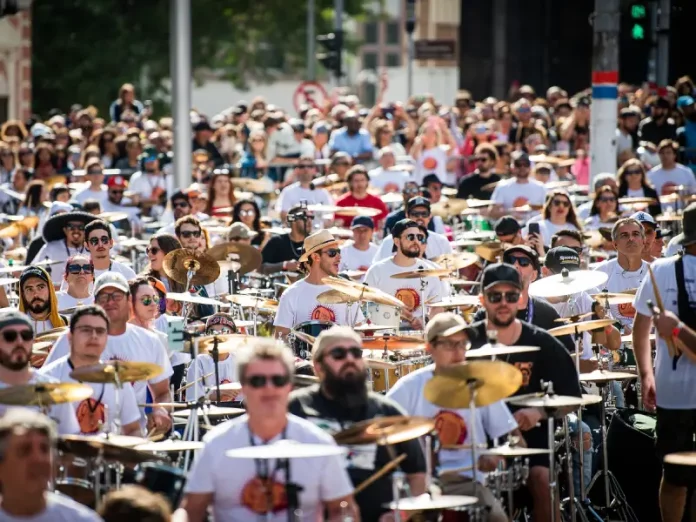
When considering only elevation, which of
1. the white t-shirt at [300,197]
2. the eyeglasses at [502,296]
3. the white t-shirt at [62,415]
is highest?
the white t-shirt at [300,197]

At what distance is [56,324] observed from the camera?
13.3 m

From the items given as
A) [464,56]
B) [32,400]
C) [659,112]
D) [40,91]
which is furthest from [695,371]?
[40,91]

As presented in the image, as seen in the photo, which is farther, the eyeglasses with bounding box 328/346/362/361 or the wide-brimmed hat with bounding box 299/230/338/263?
the wide-brimmed hat with bounding box 299/230/338/263

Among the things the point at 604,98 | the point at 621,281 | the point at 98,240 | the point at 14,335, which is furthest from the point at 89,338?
the point at 604,98

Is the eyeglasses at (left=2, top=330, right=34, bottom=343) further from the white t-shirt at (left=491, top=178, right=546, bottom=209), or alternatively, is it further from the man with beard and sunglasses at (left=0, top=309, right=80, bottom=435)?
the white t-shirt at (left=491, top=178, right=546, bottom=209)

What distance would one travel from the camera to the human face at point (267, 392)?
7805mm

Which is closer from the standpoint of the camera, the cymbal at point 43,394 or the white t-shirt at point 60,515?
the white t-shirt at point 60,515

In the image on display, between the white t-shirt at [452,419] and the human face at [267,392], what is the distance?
1.64 metres

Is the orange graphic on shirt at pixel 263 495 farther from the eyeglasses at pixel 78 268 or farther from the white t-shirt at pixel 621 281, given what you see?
the white t-shirt at pixel 621 281

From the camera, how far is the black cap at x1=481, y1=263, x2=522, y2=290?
→ 10.1m

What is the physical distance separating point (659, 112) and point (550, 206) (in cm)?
854

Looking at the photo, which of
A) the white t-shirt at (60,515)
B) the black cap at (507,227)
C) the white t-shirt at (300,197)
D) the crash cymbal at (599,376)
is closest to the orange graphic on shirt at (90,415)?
the white t-shirt at (60,515)

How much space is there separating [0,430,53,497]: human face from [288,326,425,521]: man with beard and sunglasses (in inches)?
73.6

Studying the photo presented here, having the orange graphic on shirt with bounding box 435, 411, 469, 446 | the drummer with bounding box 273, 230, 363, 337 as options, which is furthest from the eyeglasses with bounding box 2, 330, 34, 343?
the drummer with bounding box 273, 230, 363, 337
